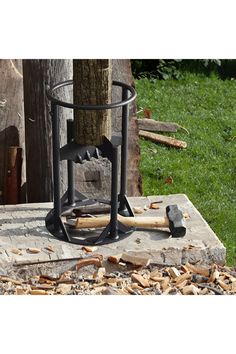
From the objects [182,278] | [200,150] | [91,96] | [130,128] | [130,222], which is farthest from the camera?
[200,150]

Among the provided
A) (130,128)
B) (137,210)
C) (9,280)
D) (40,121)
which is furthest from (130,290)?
(130,128)

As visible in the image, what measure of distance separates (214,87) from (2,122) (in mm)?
3300

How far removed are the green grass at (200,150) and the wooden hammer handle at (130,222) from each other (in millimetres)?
614

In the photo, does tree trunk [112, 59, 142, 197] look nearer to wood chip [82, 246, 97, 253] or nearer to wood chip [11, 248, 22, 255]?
wood chip [82, 246, 97, 253]

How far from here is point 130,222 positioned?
13.6ft

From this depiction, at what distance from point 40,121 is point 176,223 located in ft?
3.25

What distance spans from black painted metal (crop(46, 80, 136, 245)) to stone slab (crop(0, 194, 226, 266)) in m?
0.06

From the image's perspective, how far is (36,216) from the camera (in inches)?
169

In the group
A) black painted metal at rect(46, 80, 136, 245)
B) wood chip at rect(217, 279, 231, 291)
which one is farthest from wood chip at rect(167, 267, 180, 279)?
black painted metal at rect(46, 80, 136, 245)

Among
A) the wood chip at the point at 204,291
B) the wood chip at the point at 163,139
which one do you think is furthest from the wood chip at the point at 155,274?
the wood chip at the point at 163,139

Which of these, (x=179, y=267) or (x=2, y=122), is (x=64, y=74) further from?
(x=179, y=267)

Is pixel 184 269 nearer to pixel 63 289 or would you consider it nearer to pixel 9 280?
pixel 63 289

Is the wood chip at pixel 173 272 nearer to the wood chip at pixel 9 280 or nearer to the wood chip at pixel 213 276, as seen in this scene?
the wood chip at pixel 213 276

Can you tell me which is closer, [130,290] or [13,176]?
[130,290]
